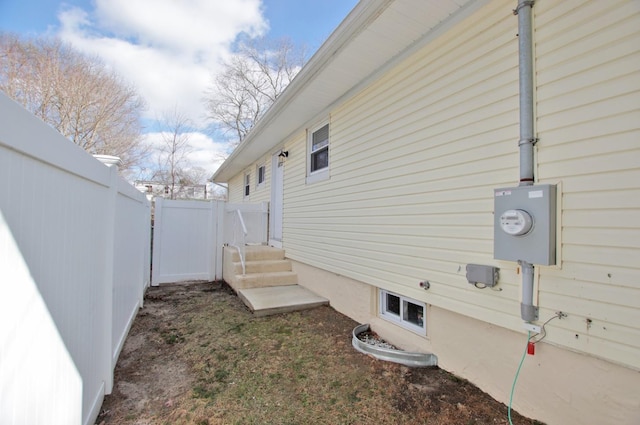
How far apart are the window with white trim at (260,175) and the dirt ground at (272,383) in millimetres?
5410

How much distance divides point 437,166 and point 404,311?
1.82 meters

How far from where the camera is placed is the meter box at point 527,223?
215cm

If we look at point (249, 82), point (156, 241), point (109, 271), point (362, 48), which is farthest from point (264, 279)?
point (249, 82)

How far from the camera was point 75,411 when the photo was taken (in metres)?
1.85

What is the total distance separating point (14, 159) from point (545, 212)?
9.47 feet

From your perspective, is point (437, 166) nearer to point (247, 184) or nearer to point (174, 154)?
point (247, 184)

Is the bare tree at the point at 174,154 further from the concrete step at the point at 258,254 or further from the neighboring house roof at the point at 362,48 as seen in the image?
the neighboring house roof at the point at 362,48

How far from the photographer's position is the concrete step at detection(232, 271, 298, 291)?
19.5 feet

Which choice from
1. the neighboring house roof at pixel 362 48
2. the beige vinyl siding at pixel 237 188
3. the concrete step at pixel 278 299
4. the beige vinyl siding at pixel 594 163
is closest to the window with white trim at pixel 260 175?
the beige vinyl siding at pixel 237 188

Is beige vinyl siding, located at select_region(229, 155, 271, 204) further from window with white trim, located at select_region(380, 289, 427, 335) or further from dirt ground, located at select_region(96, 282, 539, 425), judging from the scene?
window with white trim, located at select_region(380, 289, 427, 335)

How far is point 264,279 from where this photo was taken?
20.1 ft

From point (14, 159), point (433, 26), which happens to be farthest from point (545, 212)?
point (14, 159)

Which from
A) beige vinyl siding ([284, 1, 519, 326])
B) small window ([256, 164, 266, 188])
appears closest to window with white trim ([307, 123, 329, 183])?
beige vinyl siding ([284, 1, 519, 326])

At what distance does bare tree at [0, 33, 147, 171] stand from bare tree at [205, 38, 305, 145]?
5544mm
